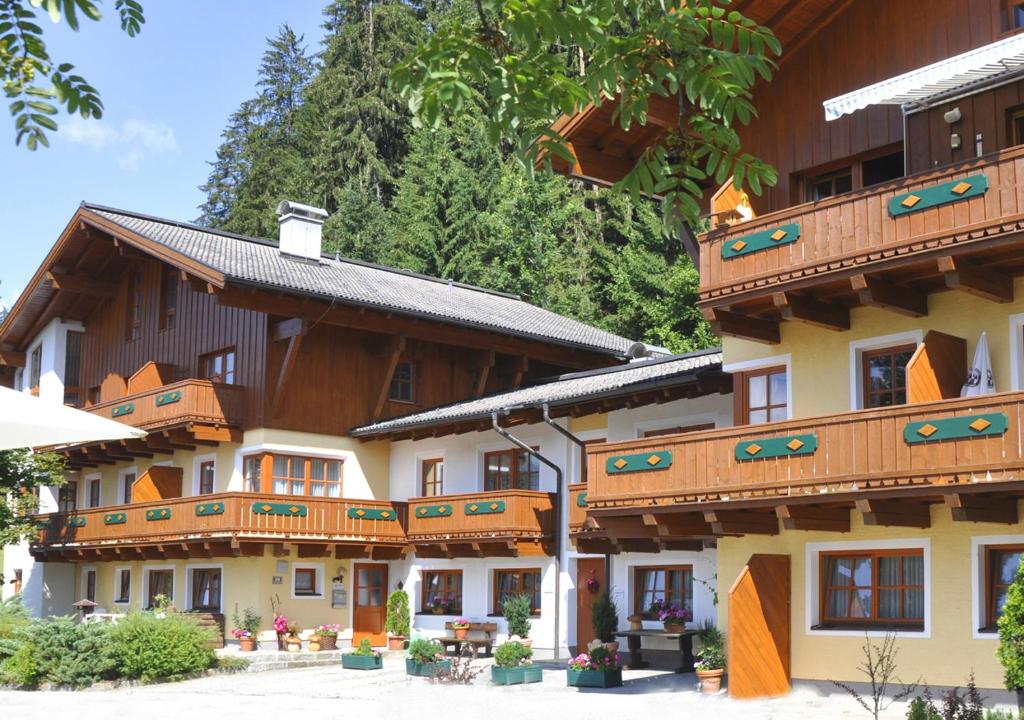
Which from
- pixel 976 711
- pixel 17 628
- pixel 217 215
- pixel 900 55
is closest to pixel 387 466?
pixel 17 628

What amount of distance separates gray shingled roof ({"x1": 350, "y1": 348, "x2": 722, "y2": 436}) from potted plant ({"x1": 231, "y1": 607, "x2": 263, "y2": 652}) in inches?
191

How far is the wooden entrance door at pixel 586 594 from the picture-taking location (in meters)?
25.5

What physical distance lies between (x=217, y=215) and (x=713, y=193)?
1958 inches

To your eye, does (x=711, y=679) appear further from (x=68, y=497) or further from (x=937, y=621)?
(x=68, y=497)

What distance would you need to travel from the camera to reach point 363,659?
25.8 metres

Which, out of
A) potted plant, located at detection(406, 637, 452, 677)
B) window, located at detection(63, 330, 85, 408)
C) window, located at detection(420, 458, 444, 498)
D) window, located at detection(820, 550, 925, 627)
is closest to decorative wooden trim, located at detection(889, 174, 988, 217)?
window, located at detection(820, 550, 925, 627)

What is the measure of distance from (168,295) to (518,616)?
14.4 meters

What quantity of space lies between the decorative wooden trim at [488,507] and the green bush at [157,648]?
586 cm

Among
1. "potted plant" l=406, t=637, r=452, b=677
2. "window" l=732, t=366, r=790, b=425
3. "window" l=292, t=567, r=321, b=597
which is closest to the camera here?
"window" l=732, t=366, r=790, b=425

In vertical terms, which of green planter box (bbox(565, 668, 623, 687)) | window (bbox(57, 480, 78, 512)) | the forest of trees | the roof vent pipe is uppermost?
the forest of trees

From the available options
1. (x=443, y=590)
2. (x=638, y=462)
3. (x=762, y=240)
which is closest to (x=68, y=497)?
(x=443, y=590)

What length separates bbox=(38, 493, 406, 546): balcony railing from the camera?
2777cm

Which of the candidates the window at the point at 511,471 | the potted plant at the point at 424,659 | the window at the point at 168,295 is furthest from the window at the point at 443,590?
the window at the point at 168,295

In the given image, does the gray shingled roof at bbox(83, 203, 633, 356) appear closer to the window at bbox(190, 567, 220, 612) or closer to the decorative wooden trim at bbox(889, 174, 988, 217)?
the window at bbox(190, 567, 220, 612)
